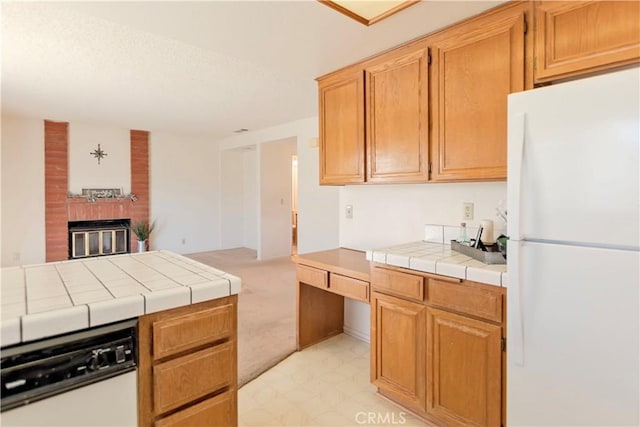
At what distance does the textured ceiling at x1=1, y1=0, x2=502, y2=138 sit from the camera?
1.74 meters

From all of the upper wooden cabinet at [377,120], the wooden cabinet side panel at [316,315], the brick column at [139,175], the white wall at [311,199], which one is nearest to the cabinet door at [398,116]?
the upper wooden cabinet at [377,120]

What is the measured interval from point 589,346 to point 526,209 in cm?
55

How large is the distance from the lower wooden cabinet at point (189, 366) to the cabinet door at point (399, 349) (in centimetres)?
99

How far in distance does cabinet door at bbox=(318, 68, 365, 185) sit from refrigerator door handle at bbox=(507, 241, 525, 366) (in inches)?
48.6

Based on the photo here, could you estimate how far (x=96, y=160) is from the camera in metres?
5.78

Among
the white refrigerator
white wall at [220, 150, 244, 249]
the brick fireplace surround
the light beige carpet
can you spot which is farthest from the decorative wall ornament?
the white refrigerator

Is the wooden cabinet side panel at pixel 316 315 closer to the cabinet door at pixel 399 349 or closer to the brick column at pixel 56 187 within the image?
the cabinet door at pixel 399 349

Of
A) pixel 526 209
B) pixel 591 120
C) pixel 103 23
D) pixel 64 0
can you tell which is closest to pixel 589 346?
pixel 526 209

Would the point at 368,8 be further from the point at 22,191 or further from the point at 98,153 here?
the point at 22,191

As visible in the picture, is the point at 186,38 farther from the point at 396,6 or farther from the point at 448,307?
the point at 448,307

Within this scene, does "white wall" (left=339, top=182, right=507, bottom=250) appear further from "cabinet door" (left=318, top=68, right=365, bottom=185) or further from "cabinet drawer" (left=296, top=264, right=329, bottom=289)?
"cabinet drawer" (left=296, top=264, right=329, bottom=289)

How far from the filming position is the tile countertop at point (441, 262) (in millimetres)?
1568

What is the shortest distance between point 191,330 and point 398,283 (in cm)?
116

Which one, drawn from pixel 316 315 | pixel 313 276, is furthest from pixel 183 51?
pixel 316 315
